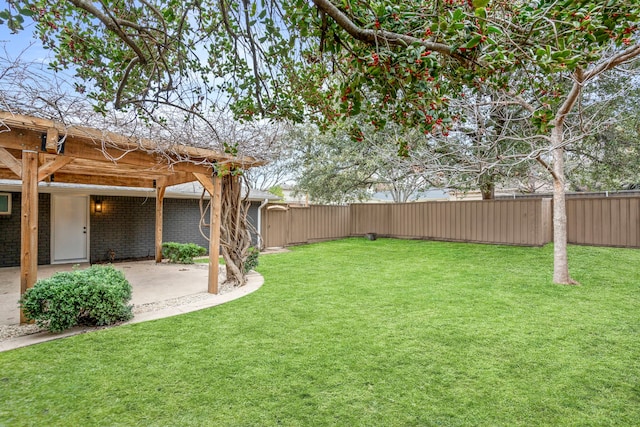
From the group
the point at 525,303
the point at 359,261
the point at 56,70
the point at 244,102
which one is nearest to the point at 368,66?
the point at 244,102

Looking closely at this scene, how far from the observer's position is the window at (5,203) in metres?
7.14

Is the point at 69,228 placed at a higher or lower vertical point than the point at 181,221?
lower

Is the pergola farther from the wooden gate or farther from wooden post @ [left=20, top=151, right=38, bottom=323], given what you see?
the wooden gate

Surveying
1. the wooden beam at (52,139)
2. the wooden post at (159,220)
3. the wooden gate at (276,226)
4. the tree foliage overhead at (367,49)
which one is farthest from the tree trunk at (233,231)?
the wooden gate at (276,226)

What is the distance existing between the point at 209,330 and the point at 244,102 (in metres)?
2.45

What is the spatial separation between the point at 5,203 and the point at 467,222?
11942 millimetres

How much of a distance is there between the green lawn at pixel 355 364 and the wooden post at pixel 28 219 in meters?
0.90

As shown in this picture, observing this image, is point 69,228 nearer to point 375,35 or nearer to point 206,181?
point 206,181

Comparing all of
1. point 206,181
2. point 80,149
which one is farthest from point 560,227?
point 80,149

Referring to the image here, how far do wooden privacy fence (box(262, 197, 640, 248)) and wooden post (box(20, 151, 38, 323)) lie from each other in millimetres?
7400

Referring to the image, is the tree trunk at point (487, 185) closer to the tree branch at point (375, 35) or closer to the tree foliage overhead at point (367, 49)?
the tree foliage overhead at point (367, 49)

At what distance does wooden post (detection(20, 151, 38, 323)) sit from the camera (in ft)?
12.1

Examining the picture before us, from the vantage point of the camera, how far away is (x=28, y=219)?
12.1 feet

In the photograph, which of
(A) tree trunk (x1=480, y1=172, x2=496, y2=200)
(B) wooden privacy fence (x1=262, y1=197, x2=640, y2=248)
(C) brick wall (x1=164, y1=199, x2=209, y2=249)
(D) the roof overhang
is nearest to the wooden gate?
(B) wooden privacy fence (x1=262, y1=197, x2=640, y2=248)
